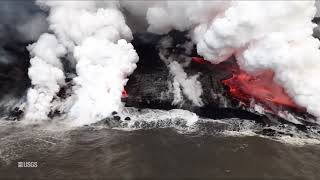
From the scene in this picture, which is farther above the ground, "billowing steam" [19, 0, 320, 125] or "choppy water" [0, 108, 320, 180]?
"billowing steam" [19, 0, 320, 125]

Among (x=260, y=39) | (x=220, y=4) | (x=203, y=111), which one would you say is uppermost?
(x=220, y=4)

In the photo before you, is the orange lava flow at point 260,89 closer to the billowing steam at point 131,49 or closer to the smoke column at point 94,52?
the billowing steam at point 131,49

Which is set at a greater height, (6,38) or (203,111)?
(6,38)

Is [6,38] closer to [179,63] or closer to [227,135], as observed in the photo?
[179,63]

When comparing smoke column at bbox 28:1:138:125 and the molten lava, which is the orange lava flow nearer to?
the molten lava

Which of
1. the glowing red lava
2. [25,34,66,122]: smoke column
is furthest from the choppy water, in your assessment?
the glowing red lava

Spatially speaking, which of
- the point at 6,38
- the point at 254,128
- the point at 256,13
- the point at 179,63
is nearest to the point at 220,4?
the point at 256,13

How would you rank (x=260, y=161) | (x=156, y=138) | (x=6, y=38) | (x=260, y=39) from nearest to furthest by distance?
(x=260, y=161), (x=156, y=138), (x=260, y=39), (x=6, y=38)

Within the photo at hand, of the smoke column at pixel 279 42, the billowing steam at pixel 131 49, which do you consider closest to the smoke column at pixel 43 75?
the billowing steam at pixel 131 49
